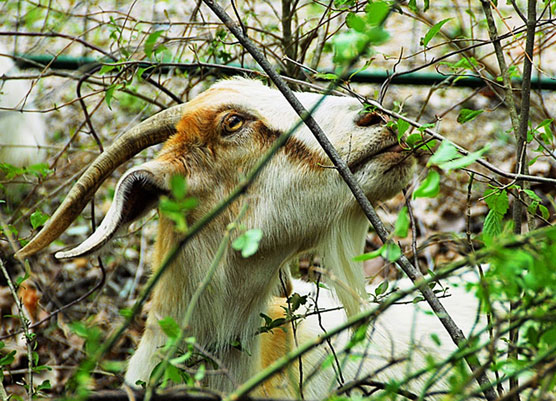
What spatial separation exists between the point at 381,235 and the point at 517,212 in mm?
772

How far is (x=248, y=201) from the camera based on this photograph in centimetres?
289

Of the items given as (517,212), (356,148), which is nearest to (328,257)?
(356,148)

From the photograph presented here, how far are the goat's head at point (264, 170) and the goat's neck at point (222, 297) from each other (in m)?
0.12

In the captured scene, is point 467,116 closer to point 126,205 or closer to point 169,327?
point 169,327

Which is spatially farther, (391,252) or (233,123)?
(233,123)

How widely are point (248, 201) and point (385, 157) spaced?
620 mm

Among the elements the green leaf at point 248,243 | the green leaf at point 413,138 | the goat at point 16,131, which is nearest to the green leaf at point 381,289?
the green leaf at point 413,138

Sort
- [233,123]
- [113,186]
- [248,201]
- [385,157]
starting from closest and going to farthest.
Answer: [385,157]
[248,201]
[233,123]
[113,186]

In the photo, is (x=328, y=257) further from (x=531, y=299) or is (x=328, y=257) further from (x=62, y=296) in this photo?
(x=62, y=296)

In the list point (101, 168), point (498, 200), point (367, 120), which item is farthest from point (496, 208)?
point (101, 168)

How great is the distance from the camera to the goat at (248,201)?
111 inches

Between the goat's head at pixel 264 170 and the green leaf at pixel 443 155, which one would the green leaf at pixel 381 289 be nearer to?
the goat's head at pixel 264 170

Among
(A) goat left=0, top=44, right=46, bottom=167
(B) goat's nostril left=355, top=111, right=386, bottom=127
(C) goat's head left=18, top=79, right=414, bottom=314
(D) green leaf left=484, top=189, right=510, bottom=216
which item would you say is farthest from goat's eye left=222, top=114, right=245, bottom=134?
(A) goat left=0, top=44, right=46, bottom=167

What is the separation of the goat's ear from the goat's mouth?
860 millimetres
